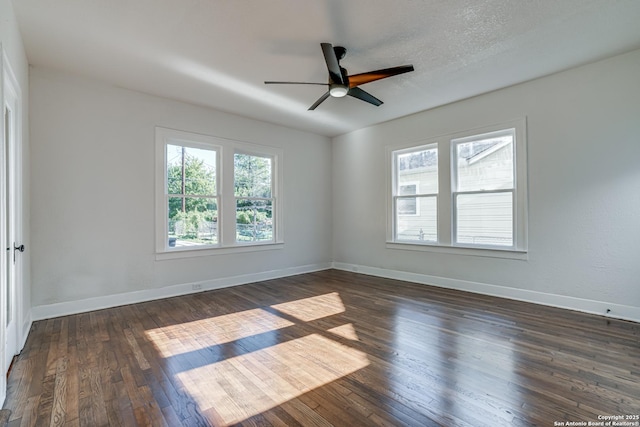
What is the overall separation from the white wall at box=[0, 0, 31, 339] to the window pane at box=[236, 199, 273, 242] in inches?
105

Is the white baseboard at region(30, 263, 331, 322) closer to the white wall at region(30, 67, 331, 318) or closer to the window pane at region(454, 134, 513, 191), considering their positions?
the white wall at region(30, 67, 331, 318)

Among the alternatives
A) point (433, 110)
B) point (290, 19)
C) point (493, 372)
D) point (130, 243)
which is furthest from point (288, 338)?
point (433, 110)

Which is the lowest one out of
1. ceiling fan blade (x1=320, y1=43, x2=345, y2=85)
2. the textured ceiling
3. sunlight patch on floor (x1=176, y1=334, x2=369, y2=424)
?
sunlight patch on floor (x1=176, y1=334, x2=369, y2=424)

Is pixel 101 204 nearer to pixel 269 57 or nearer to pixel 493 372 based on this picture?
pixel 269 57

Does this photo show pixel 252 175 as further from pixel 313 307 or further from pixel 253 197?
pixel 313 307

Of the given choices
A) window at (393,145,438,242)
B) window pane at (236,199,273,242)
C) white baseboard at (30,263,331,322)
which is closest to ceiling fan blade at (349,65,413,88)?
window at (393,145,438,242)

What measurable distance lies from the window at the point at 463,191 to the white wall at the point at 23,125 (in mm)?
5066

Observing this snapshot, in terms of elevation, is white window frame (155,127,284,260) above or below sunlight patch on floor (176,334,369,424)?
above

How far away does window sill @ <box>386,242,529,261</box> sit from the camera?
4.18 meters

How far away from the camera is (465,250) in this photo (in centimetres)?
471

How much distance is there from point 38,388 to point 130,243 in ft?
7.52

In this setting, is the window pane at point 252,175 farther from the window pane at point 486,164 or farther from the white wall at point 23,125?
the window pane at point 486,164

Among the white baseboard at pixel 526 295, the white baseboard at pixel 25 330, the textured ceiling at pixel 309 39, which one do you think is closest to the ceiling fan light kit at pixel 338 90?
the textured ceiling at pixel 309 39

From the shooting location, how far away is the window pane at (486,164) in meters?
4.36
